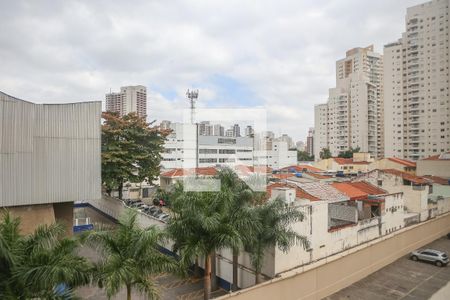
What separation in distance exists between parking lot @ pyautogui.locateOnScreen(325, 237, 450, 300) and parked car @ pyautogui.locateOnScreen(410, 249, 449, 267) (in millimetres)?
176

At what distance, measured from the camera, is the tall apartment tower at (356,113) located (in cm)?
5550

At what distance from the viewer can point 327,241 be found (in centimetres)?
1055

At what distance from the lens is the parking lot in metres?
9.45

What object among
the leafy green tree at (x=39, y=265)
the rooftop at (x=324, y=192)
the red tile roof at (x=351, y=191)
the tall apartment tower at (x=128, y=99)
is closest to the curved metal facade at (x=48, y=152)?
the leafy green tree at (x=39, y=265)

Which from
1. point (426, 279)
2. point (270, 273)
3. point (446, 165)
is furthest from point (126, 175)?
point (446, 165)

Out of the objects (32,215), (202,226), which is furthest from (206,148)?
(202,226)

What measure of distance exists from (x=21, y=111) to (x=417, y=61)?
53530 millimetres

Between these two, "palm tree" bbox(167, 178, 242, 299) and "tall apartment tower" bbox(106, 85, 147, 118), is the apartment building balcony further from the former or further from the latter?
"palm tree" bbox(167, 178, 242, 299)

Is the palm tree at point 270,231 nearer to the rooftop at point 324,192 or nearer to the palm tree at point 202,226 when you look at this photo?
the palm tree at point 202,226

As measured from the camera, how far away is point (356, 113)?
5619 cm

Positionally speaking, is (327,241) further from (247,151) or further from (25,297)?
(247,151)

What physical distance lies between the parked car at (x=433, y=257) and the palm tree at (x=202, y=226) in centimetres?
1049

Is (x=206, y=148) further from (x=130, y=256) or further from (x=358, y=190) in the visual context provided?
(x=130, y=256)

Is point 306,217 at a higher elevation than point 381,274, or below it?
higher
